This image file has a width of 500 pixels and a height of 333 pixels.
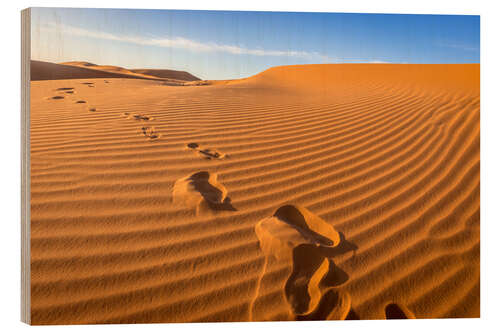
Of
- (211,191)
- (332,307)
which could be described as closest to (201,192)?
(211,191)

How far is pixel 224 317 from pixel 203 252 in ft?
1.41

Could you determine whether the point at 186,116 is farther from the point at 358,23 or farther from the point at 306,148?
the point at 358,23

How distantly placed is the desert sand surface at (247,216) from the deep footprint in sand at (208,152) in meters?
0.02

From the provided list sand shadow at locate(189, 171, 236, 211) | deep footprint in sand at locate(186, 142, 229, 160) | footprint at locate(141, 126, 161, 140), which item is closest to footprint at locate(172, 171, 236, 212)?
sand shadow at locate(189, 171, 236, 211)

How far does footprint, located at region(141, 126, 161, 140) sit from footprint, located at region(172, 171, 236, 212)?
0.60 meters

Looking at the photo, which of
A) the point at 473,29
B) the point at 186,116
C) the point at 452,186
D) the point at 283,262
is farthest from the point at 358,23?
the point at 283,262

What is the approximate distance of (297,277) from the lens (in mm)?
1909

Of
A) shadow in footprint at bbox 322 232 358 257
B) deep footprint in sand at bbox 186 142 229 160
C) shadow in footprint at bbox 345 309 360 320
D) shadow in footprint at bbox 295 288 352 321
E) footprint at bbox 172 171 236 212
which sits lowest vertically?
shadow in footprint at bbox 345 309 360 320

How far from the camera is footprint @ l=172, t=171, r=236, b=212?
6.84 feet

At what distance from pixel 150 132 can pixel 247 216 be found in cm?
121

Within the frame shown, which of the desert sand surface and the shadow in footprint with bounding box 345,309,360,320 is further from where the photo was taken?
the shadow in footprint with bounding box 345,309,360,320

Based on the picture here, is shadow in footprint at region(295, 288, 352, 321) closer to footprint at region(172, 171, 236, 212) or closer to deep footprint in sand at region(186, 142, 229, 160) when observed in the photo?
footprint at region(172, 171, 236, 212)

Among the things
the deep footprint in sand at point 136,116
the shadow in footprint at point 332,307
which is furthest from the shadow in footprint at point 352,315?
the deep footprint in sand at point 136,116

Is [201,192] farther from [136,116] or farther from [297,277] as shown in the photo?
[136,116]
